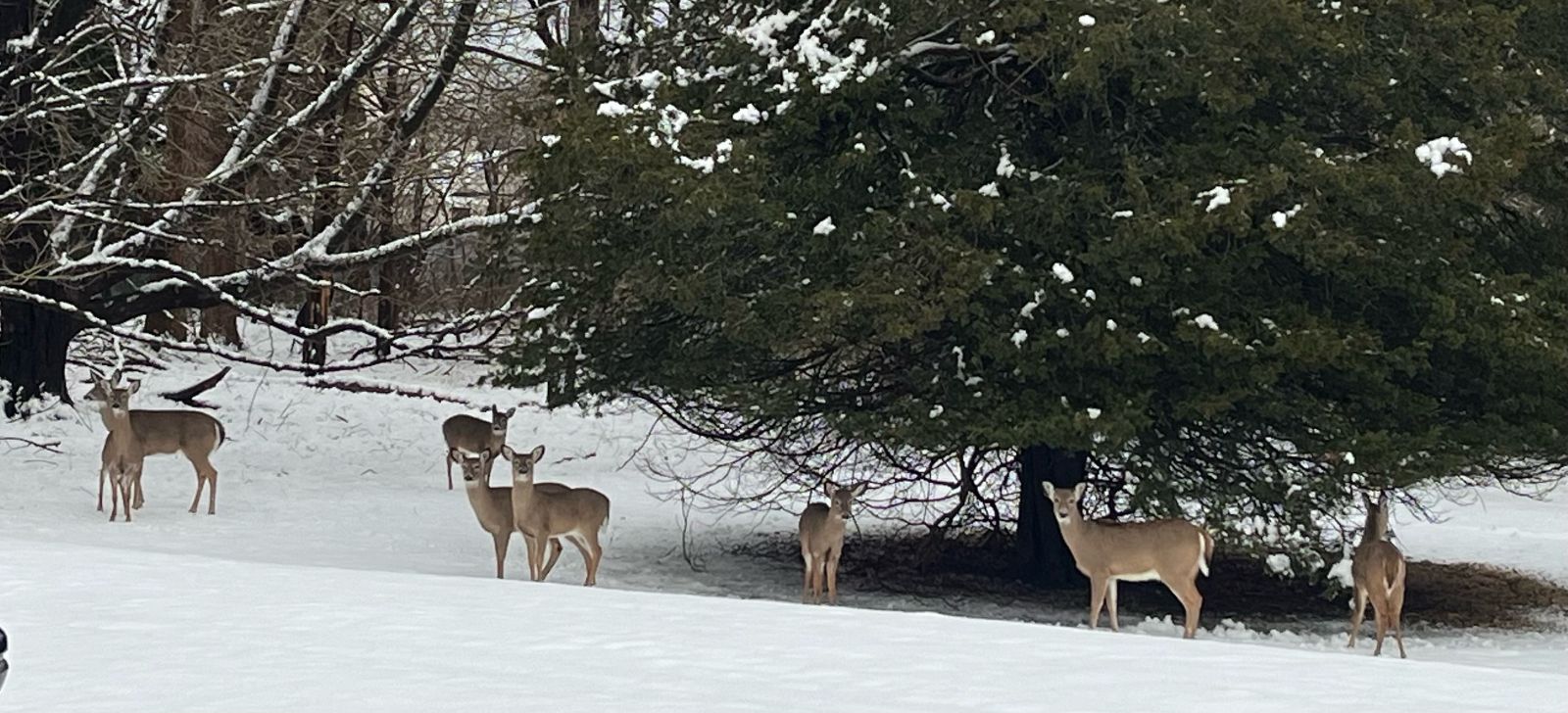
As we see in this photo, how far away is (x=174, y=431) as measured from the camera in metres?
20.0

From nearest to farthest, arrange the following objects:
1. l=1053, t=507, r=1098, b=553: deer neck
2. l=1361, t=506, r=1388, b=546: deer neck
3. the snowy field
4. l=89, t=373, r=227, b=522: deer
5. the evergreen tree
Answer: the snowy field
the evergreen tree
l=1053, t=507, r=1098, b=553: deer neck
l=1361, t=506, r=1388, b=546: deer neck
l=89, t=373, r=227, b=522: deer

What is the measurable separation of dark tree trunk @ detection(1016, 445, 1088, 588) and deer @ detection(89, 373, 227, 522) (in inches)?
314

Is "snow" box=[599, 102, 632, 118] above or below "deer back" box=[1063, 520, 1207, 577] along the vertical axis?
above

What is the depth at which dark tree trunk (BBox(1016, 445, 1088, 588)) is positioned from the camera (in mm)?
18578

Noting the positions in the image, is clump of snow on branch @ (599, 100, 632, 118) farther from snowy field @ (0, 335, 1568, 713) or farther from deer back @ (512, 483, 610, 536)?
snowy field @ (0, 335, 1568, 713)

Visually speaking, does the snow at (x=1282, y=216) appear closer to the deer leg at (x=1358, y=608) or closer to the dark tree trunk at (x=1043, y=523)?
the deer leg at (x=1358, y=608)

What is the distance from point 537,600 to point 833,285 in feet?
15.3

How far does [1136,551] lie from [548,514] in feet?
15.8

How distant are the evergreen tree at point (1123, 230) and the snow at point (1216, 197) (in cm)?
4

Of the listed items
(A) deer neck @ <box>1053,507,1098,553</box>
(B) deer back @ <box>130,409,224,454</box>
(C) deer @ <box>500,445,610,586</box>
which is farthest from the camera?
(B) deer back @ <box>130,409,224,454</box>

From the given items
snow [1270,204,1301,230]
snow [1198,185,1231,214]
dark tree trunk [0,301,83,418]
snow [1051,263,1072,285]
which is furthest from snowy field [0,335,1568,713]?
dark tree trunk [0,301,83,418]

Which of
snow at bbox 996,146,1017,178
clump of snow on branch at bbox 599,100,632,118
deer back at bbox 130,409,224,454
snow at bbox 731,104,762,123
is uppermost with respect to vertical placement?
snow at bbox 731,104,762,123

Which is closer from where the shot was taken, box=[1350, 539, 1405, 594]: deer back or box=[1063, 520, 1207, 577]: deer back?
box=[1350, 539, 1405, 594]: deer back

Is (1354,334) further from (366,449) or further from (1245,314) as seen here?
(366,449)
